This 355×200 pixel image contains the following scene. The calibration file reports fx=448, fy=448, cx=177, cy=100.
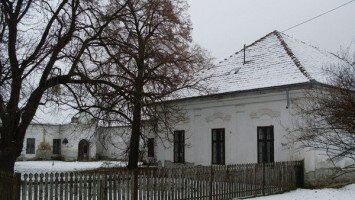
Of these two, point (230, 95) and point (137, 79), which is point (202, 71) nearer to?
point (230, 95)

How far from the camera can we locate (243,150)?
20.3m

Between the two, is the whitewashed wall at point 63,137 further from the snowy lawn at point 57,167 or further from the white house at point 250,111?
the white house at point 250,111

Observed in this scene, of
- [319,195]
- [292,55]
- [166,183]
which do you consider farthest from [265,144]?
[166,183]

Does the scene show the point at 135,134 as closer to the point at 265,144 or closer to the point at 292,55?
the point at 265,144

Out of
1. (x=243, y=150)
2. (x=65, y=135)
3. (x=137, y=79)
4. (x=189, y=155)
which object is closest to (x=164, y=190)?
(x=137, y=79)

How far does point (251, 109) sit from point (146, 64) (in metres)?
5.14

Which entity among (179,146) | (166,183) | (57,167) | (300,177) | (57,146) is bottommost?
(57,167)

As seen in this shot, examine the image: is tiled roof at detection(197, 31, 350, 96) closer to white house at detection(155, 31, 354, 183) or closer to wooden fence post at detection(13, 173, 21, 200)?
white house at detection(155, 31, 354, 183)

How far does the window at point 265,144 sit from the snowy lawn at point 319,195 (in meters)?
2.81

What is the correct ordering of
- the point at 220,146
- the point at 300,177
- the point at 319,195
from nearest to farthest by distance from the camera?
the point at 319,195
the point at 300,177
the point at 220,146

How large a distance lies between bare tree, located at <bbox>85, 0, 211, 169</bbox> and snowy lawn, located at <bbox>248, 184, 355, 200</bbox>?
5706 millimetres

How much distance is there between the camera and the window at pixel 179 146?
2402cm

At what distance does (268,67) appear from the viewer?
67.5ft

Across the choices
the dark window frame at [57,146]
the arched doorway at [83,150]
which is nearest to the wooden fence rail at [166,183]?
the arched doorway at [83,150]
